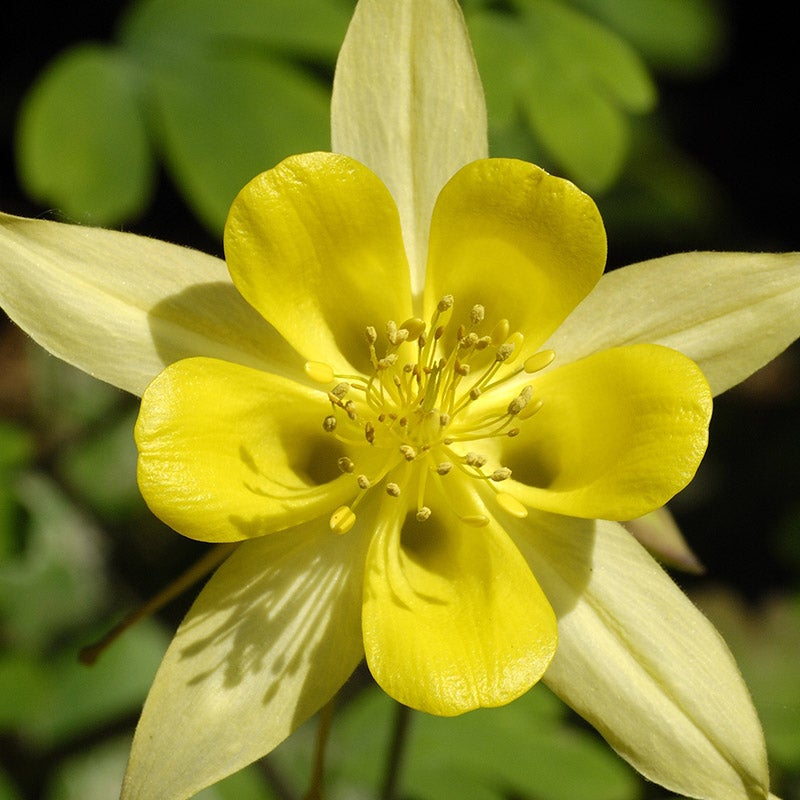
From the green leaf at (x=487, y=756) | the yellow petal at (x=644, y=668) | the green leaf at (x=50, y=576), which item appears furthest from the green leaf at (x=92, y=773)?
the yellow petal at (x=644, y=668)

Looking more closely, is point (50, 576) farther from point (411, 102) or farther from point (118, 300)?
point (411, 102)

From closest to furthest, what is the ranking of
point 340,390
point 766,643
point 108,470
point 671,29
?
point 340,390 < point 766,643 < point 108,470 < point 671,29

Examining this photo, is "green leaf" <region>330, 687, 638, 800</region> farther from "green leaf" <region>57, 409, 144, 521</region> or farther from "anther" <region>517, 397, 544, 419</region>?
"anther" <region>517, 397, 544, 419</region>

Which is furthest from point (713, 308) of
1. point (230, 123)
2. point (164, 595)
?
point (230, 123)

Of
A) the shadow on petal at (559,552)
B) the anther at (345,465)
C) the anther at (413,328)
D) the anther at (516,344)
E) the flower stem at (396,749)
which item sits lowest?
the flower stem at (396,749)

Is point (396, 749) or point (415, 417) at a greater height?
point (415, 417)

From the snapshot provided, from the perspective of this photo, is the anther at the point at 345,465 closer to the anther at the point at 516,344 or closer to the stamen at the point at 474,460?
the stamen at the point at 474,460

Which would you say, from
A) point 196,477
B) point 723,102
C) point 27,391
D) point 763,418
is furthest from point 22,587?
point 723,102
